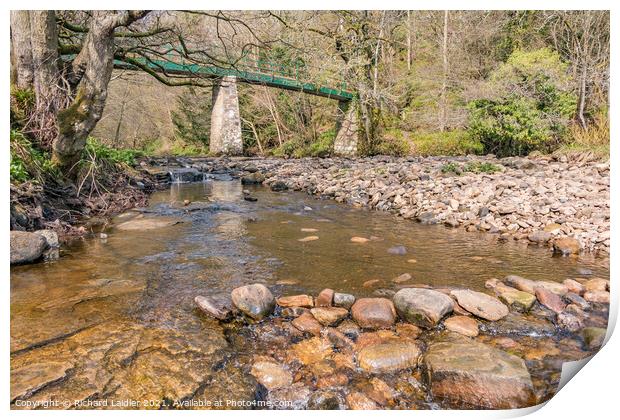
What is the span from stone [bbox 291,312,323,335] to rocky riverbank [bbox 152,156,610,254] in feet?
10.3

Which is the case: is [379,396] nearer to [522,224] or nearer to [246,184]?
[522,224]

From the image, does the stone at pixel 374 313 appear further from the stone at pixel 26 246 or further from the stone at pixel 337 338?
the stone at pixel 26 246

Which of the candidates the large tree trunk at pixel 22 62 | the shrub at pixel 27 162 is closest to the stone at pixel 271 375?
the shrub at pixel 27 162

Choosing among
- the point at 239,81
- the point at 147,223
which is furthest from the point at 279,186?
the point at 147,223

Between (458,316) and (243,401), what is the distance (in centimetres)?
142

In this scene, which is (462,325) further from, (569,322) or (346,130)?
(346,130)

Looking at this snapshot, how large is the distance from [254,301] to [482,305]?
1.45 metres

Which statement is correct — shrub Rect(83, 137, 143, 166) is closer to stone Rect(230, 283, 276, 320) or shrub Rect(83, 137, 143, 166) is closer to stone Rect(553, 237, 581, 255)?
stone Rect(230, 283, 276, 320)

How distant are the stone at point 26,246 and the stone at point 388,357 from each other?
8.89 feet

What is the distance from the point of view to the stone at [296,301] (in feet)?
8.23

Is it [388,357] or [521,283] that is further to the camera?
[521,283]

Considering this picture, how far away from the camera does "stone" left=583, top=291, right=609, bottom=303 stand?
8.45 feet

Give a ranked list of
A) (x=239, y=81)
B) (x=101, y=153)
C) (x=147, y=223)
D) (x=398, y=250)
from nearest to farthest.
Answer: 1. (x=398, y=250)
2. (x=147, y=223)
3. (x=101, y=153)
4. (x=239, y=81)

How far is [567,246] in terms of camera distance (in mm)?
4043
